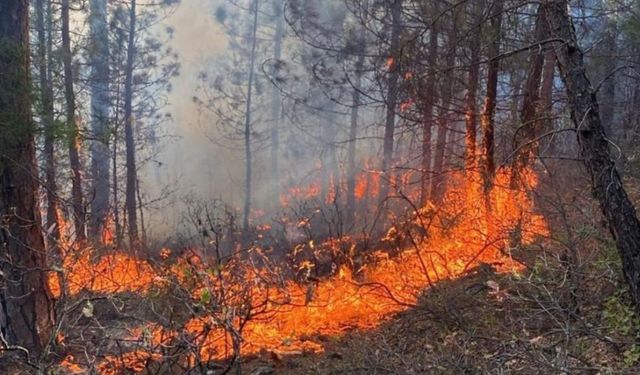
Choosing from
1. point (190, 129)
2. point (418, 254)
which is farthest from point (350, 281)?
point (190, 129)

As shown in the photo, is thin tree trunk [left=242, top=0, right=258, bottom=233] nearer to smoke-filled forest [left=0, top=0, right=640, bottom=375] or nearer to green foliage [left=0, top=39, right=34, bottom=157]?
smoke-filled forest [left=0, top=0, right=640, bottom=375]

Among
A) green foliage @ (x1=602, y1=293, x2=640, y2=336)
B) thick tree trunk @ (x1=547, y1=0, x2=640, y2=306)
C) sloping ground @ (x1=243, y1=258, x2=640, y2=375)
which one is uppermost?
thick tree trunk @ (x1=547, y1=0, x2=640, y2=306)

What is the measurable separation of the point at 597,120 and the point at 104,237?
1155 centimetres

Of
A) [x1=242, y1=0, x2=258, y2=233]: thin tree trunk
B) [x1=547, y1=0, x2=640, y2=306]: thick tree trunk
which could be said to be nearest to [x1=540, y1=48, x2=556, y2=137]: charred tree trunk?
[x1=547, y1=0, x2=640, y2=306]: thick tree trunk

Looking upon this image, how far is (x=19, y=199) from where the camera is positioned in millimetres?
6184

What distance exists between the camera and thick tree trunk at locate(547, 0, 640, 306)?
382cm

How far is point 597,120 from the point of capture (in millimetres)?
3883

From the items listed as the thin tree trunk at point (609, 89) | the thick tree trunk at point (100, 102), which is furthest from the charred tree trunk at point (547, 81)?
the thick tree trunk at point (100, 102)

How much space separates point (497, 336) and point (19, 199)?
18.1 feet

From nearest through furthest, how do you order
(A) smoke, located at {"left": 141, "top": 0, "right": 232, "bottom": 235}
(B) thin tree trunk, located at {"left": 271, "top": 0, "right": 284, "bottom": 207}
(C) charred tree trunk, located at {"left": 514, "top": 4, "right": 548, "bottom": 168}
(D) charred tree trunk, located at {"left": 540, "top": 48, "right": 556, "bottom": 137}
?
(C) charred tree trunk, located at {"left": 514, "top": 4, "right": 548, "bottom": 168}
(D) charred tree trunk, located at {"left": 540, "top": 48, "right": 556, "bottom": 137}
(B) thin tree trunk, located at {"left": 271, "top": 0, "right": 284, "bottom": 207}
(A) smoke, located at {"left": 141, "top": 0, "right": 232, "bottom": 235}

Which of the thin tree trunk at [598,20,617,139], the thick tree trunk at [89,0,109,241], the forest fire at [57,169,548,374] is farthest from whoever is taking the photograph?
the thick tree trunk at [89,0,109,241]

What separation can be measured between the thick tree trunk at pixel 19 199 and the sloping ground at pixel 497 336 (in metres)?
2.88

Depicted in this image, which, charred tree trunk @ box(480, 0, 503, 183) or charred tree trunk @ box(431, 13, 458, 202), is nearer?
charred tree trunk @ box(431, 13, 458, 202)

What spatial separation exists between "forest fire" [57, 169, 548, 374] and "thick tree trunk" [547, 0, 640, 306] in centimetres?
155
